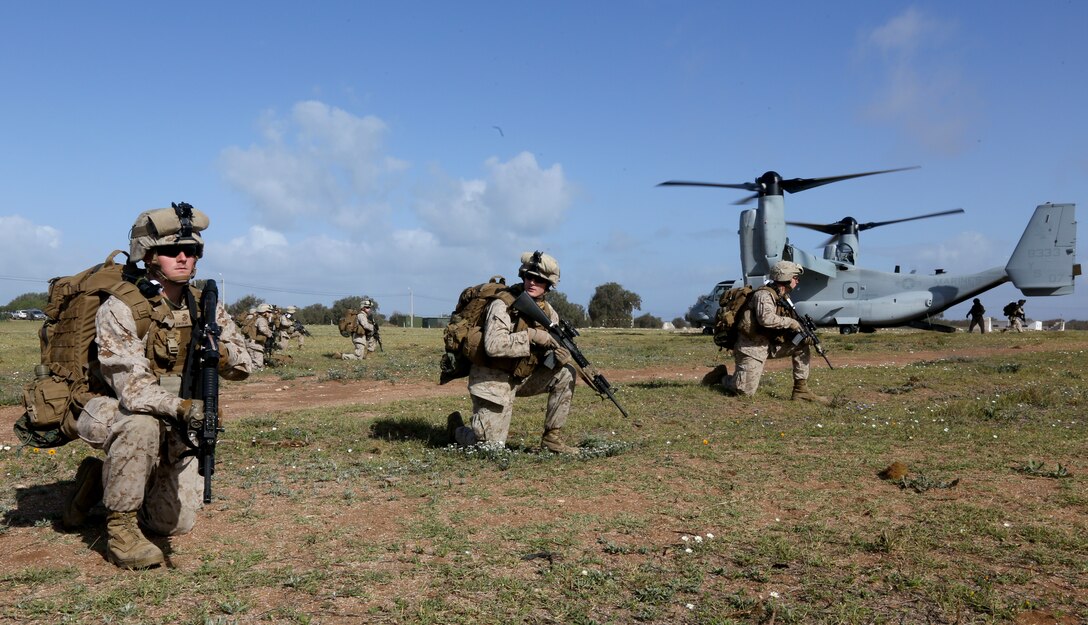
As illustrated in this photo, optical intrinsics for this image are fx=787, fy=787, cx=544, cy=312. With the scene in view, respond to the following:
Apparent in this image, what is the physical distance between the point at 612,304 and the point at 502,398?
71437 mm

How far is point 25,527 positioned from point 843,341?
26.4m

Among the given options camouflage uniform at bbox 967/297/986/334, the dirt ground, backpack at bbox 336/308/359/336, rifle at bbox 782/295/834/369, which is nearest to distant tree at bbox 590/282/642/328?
camouflage uniform at bbox 967/297/986/334

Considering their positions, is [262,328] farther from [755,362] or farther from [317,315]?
[317,315]

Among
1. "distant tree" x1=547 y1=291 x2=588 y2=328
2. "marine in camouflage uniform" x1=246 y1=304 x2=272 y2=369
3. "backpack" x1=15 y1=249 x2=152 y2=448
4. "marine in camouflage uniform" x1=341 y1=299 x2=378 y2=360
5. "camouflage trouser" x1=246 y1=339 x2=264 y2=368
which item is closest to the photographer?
"backpack" x1=15 y1=249 x2=152 y2=448

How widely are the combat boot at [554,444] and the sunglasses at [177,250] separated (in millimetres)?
4275

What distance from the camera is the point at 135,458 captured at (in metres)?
4.78

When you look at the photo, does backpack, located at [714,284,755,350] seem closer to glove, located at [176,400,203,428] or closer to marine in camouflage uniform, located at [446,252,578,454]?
marine in camouflage uniform, located at [446,252,578,454]

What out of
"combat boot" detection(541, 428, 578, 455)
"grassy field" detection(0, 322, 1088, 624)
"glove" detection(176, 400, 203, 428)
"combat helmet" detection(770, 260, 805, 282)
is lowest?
"grassy field" detection(0, 322, 1088, 624)

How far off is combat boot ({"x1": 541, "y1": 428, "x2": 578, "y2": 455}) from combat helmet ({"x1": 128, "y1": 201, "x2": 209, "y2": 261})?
4.29m

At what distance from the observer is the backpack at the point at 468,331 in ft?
26.7

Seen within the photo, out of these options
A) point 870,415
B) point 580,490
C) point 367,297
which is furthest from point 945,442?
point 367,297

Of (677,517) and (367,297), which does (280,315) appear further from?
(677,517)

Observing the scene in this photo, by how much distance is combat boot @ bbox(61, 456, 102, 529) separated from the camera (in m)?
5.56

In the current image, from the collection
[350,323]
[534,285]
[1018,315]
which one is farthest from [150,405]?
[1018,315]
